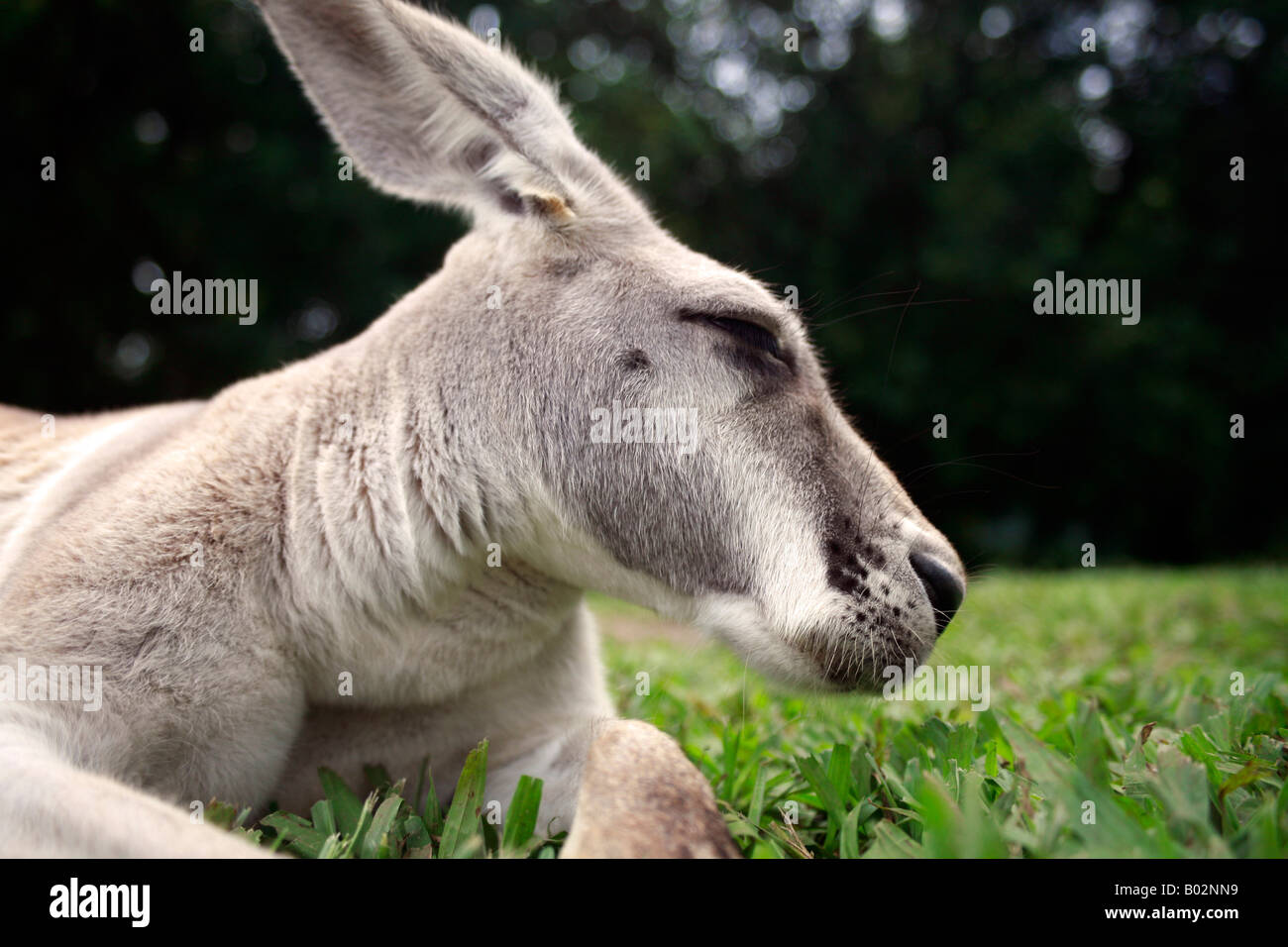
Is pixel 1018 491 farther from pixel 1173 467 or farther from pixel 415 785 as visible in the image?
pixel 415 785

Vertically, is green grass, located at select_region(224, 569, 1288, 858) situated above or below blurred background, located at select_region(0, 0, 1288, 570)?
below

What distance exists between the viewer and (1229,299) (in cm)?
1906

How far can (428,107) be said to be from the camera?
2631mm

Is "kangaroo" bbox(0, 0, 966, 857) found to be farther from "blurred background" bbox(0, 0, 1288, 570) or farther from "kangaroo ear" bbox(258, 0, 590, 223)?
"blurred background" bbox(0, 0, 1288, 570)

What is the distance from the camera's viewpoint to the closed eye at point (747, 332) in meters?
2.44

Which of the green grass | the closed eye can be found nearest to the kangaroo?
the closed eye

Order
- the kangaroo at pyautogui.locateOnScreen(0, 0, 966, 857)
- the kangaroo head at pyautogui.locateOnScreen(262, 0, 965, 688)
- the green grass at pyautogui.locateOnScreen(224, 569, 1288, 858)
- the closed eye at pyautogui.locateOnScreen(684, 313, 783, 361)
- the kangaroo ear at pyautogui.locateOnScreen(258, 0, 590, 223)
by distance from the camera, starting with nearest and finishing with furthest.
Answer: the green grass at pyautogui.locateOnScreen(224, 569, 1288, 858)
the kangaroo at pyautogui.locateOnScreen(0, 0, 966, 857)
the kangaroo head at pyautogui.locateOnScreen(262, 0, 965, 688)
the closed eye at pyautogui.locateOnScreen(684, 313, 783, 361)
the kangaroo ear at pyautogui.locateOnScreen(258, 0, 590, 223)

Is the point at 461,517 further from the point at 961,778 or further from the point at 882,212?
the point at 882,212

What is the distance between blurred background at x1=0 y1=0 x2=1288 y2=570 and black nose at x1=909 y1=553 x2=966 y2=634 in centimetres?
1228

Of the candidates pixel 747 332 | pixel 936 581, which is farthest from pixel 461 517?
pixel 936 581

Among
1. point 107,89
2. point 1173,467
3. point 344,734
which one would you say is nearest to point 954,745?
point 344,734

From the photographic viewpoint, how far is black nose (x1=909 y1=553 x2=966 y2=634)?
2.26 meters

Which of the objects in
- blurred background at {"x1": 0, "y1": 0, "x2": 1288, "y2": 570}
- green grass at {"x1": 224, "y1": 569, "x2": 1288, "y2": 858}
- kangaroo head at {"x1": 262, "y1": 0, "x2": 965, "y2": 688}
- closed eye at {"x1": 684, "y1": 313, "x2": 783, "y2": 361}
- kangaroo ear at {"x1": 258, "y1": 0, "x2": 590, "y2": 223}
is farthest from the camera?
blurred background at {"x1": 0, "y1": 0, "x2": 1288, "y2": 570}

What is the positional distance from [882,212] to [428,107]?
1890 centimetres
